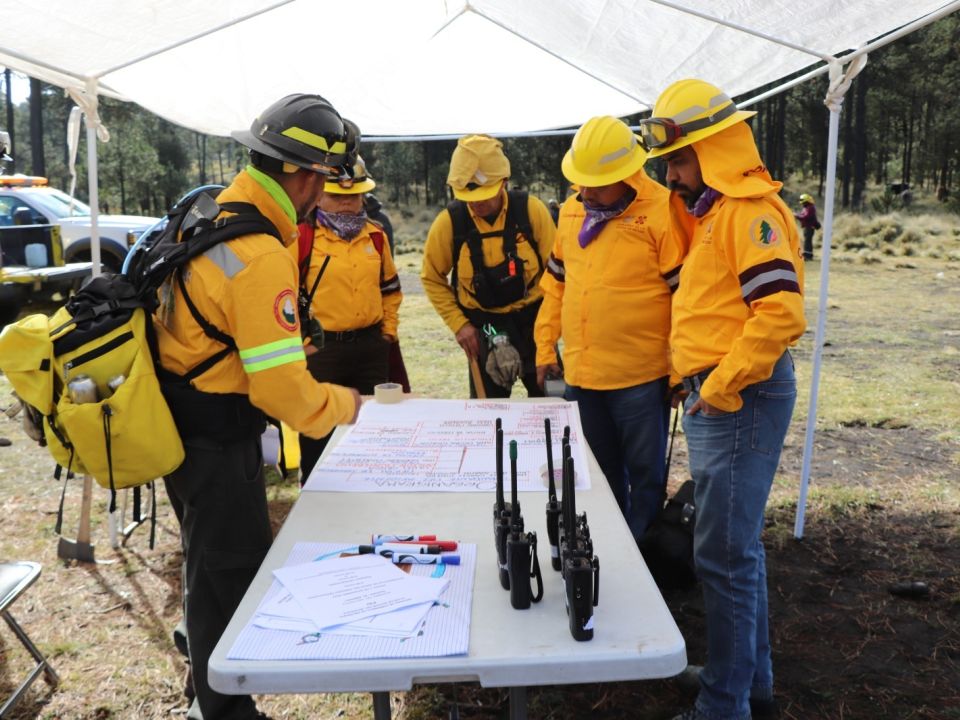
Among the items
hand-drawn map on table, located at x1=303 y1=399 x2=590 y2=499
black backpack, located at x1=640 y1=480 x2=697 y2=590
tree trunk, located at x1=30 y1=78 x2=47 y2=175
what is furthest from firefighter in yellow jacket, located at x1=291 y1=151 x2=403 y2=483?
tree trunk, located at x1=30 y1=78 x2=47 y2=175

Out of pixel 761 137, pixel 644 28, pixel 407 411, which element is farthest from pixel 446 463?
pixel 761 137

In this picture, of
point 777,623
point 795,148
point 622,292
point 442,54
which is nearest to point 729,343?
point 622,292

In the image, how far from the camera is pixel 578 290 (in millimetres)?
3234

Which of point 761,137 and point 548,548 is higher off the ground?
point 761,137

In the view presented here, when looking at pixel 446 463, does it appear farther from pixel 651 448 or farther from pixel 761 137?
pixel 761 137

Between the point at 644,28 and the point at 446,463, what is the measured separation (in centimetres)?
262

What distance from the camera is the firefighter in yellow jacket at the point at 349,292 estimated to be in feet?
13.0

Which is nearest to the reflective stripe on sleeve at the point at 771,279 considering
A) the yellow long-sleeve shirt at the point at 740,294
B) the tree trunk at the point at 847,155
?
the yellow long-sleeve shirt at the point at 740,294

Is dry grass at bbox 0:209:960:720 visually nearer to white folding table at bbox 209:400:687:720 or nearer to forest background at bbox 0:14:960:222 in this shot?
white folding table at bbox 209:400:687:720

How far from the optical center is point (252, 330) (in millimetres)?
1946

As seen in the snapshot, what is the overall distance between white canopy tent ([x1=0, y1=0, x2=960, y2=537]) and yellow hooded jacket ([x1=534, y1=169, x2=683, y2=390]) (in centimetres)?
97

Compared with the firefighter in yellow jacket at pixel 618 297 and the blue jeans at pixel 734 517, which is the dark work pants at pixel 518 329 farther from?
the blue jeans at pixel 734 517

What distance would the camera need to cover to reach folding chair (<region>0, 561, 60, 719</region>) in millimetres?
2633

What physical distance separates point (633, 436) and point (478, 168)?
1492 mm
